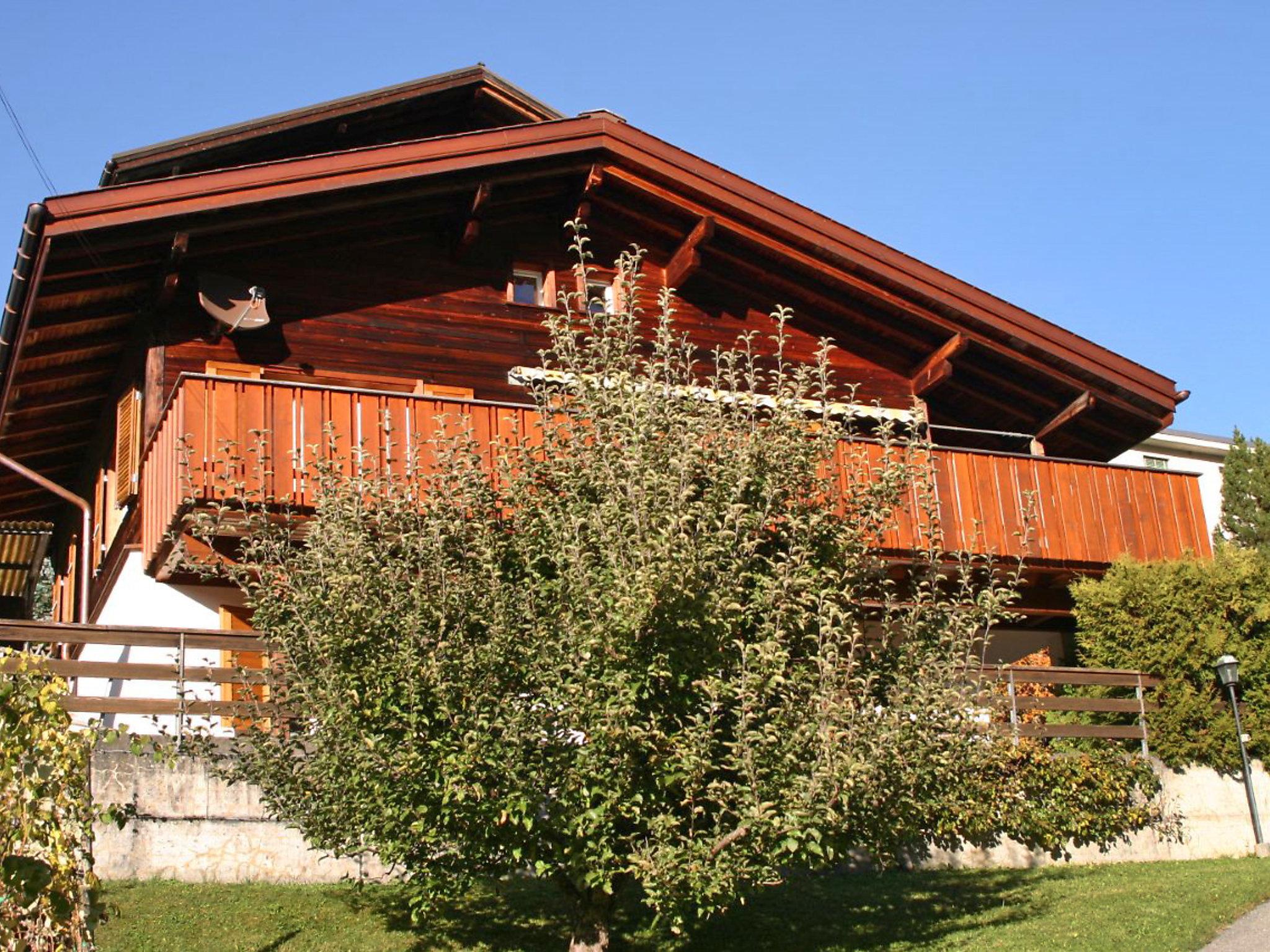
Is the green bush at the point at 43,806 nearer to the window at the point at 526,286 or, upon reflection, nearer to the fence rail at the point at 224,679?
the fence rail at the point at 224,679

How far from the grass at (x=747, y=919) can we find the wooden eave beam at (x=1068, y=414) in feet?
26.4

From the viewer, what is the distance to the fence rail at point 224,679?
11016mm

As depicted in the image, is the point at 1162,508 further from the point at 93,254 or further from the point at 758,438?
the point at 93,254

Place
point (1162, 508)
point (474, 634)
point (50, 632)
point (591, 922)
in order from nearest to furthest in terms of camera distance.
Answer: point (474, 634), point (591, 922), point (50, 632), point (1162, 508)

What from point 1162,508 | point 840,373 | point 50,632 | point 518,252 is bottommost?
point 50,632

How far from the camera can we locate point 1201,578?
15922 mm

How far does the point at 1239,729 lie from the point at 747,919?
21.7 feet

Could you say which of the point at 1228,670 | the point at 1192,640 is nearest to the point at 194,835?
the point at 1228,670

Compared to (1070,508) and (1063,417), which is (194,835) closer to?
(1070,508)

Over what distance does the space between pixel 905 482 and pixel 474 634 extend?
3021 mm

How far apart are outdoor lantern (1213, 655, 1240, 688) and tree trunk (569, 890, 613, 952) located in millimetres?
8529

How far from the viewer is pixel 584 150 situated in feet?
57.2

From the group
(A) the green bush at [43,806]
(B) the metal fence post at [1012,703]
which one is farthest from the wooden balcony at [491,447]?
(A) the green bush at [43,806]

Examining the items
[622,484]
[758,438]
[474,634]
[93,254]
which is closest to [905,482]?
[758,438]
